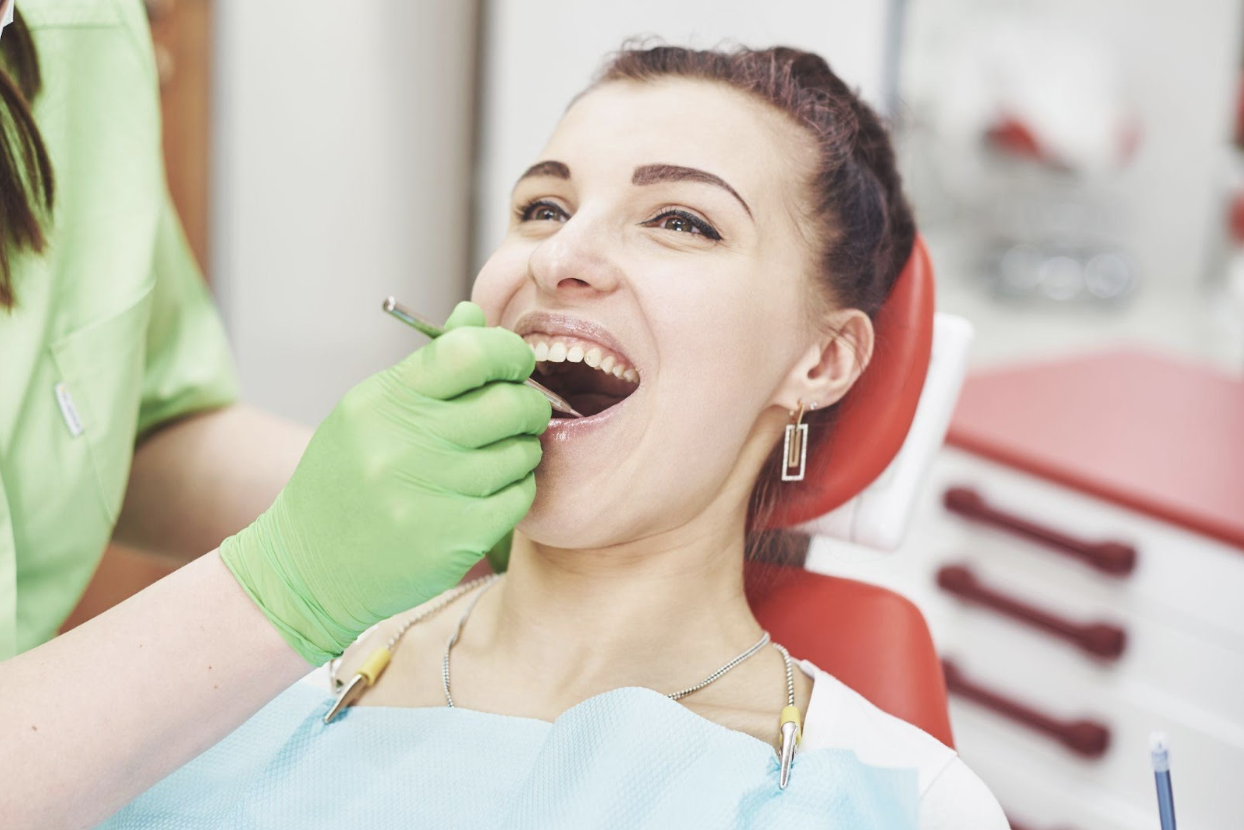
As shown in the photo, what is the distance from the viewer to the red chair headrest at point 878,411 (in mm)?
1310

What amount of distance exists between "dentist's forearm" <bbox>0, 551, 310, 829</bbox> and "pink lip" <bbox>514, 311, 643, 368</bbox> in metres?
0.35

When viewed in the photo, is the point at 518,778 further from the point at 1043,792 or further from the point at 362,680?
the point at 1043,792

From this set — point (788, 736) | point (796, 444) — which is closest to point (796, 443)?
point (796, 444)

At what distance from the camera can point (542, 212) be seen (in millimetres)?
1263

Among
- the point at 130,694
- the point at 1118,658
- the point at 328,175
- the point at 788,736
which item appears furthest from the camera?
the point at 328,175

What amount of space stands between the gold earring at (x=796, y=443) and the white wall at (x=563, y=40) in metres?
1.90

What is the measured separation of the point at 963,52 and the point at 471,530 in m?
4.48

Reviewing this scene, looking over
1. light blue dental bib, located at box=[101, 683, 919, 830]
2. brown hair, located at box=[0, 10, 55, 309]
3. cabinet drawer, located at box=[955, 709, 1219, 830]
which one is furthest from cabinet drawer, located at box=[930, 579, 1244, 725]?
brown hair, located at box=[0, 10, 55, 309]

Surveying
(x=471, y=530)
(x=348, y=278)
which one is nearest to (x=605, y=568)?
(x=471, y=530)

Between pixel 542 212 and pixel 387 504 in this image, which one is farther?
pixel 542 212

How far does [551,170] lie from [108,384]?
48 cm

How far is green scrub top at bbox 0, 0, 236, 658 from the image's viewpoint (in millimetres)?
1157

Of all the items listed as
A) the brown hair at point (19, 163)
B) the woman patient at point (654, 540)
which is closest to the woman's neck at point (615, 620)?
the woman patient at point (654, 540)

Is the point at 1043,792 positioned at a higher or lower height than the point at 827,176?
lower
